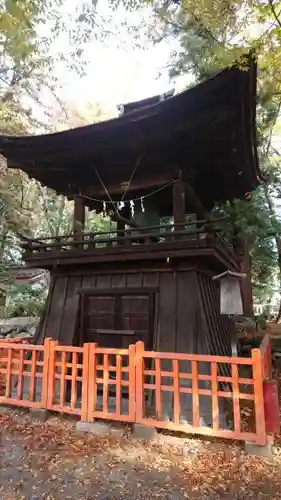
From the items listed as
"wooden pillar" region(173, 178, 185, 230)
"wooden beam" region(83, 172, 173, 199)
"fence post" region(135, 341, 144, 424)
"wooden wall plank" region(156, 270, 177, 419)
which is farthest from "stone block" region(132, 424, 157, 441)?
"wooden beam" region(83, 172, 173, 199)

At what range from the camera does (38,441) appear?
4.44 meters

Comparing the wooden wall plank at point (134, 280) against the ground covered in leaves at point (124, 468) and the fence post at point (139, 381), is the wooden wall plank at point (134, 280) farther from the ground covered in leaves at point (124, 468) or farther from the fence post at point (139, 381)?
the ground covered in leaves at point (124, 468)

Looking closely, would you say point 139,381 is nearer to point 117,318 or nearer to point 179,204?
point 117,318

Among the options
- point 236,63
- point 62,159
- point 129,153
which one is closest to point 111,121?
point 129,153

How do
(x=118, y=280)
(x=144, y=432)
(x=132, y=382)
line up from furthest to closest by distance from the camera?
(x=118, y=280) < (x=132, y=382) < (x=144, y=432)

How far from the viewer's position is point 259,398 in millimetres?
3977

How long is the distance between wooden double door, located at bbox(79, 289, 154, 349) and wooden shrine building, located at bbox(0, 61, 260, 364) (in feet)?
0.06

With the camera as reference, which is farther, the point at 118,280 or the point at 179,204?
the point at 118,280

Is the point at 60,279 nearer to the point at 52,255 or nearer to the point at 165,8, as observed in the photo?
the point at 52,255

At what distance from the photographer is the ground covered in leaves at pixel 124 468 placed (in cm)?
322

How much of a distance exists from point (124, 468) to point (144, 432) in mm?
786

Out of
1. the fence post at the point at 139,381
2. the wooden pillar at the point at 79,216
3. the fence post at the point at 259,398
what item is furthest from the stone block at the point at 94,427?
the wooden pillar at the point at 79,216

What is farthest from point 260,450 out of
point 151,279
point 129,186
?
point 129,186

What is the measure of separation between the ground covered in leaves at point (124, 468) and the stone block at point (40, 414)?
34 centimetres
